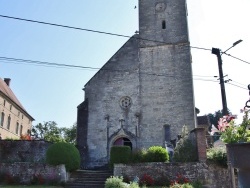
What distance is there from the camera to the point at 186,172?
16250 mm

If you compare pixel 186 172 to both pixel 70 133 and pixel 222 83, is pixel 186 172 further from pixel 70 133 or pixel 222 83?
pixel 70 133

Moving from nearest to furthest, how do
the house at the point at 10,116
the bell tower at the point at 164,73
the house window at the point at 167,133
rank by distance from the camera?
the house window at the point at 167,133 < the bell tower at the point at 164,73 < the house at the point at 10,116

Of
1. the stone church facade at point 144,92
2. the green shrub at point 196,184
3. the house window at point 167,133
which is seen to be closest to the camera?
the green shrub at point 196,184

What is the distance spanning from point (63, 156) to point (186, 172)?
7.16m

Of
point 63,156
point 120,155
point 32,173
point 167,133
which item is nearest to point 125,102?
point 167,133

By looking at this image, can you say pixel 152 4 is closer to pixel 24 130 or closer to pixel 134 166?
pixel 134 166

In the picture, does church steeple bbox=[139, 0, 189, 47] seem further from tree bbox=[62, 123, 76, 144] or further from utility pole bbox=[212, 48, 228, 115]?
tree bbox=[62, 123, 76, 144]

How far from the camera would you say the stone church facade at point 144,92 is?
2467 cm

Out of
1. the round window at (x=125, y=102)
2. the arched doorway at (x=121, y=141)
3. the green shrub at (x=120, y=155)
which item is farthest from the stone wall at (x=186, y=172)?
the round window at (x=125, y=102)

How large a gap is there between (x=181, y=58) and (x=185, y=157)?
11093mm

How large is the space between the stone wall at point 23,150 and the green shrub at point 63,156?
4707 millimetres

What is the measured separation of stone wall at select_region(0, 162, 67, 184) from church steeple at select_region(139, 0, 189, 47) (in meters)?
14.2

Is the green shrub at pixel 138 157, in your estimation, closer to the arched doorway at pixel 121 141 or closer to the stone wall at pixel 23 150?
the arched doorway at pixel 121 141

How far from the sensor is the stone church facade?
24.7 m
